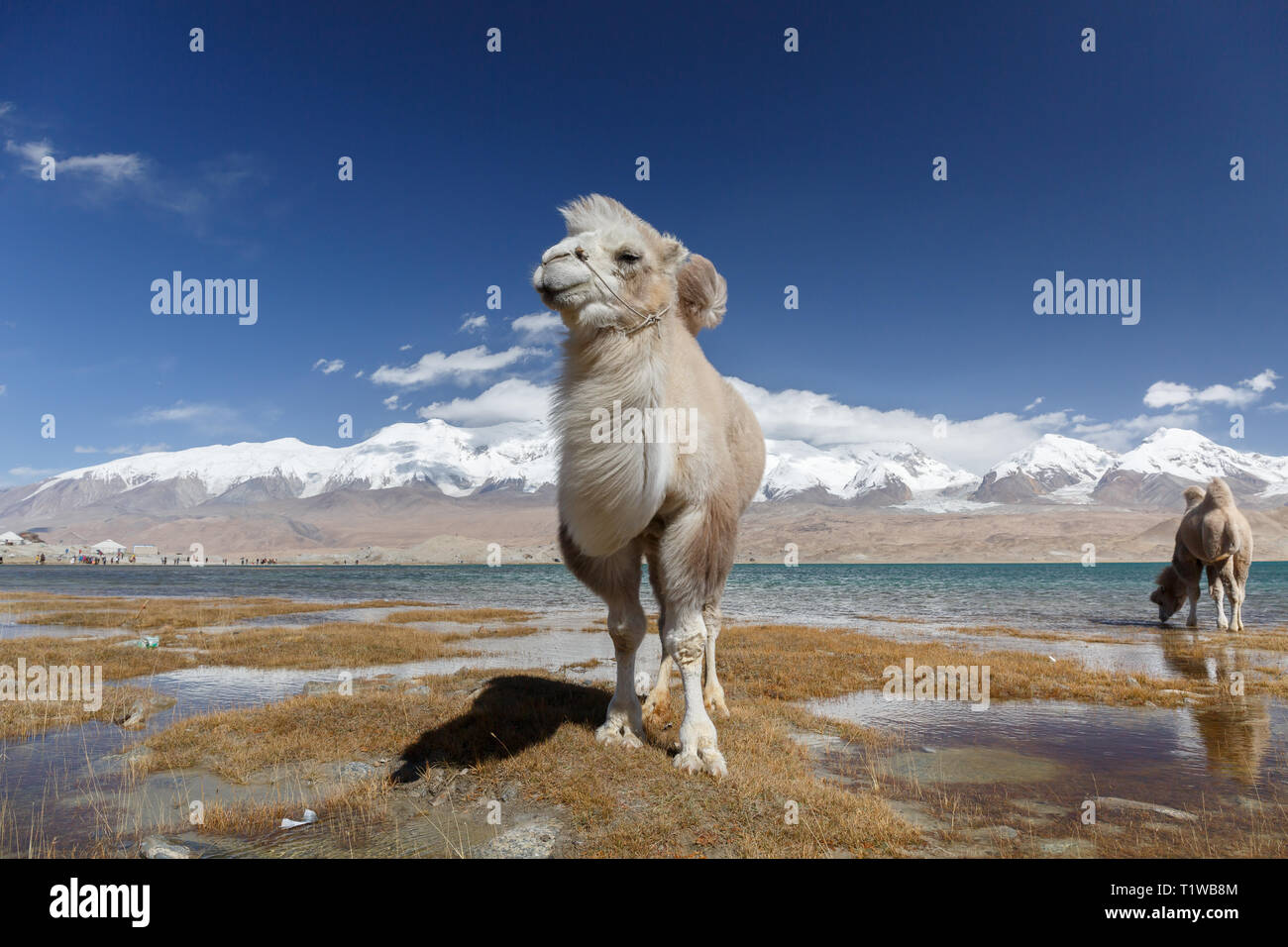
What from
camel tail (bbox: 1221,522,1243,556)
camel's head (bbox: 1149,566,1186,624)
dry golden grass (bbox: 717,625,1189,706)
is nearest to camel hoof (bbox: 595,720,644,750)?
dry golden grass (bbox: 717,625,1189,706)

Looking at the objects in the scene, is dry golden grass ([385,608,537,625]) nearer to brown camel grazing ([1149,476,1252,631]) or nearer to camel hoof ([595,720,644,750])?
camel hoof ([595,720,644,750])

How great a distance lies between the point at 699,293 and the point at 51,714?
396 inches

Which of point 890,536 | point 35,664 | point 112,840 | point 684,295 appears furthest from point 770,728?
point 890,536

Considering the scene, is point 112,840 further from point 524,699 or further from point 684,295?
point 684,295

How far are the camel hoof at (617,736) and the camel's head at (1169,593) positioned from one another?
23437 millimetres

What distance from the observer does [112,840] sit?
4742mm

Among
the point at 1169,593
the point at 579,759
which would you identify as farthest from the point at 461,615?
the point at 1169,593

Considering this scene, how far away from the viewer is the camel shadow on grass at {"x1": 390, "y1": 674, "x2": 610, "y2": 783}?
6.23 metres

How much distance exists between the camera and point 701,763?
5.45 m

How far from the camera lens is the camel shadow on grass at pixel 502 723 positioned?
623 cm

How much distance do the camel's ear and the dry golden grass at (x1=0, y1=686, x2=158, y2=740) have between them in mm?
9119

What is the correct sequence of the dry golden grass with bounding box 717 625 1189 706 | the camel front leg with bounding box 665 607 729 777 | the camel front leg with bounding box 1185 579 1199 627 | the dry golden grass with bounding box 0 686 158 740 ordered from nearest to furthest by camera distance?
the camel front leg with bounding box 665 607 729 777
the dry golden grass with bounding box 0 686 158 740
the dry golden grass with bounding box 717 625 1189 706
the camel front leg with bounding box 1185 579 1199 627

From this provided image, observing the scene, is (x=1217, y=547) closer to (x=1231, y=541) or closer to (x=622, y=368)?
(x=1231, y=541)
